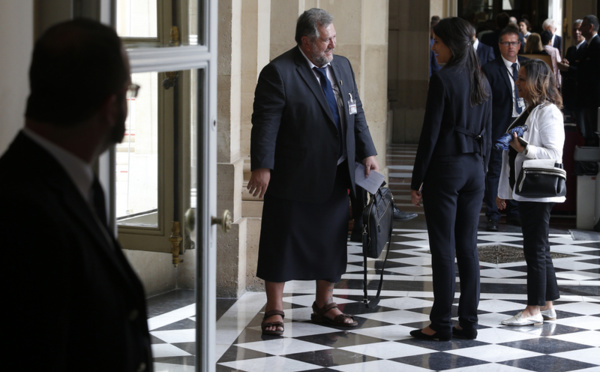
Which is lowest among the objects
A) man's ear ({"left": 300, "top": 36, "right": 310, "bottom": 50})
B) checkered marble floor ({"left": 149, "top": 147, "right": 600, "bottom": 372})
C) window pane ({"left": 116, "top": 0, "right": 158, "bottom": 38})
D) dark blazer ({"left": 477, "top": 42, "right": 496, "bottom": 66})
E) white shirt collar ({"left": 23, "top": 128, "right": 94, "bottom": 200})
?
checkered marble floor ({"left": 149, "top": 147, "right": 600, "bottom": 372})

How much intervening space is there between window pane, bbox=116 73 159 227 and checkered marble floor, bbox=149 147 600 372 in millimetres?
361

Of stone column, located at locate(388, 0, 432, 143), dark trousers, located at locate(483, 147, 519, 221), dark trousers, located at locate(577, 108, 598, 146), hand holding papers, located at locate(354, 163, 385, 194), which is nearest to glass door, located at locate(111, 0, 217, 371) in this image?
hand holding papers, located at locate(354, 163, 385, 194)

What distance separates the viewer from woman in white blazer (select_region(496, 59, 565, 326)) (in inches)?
223

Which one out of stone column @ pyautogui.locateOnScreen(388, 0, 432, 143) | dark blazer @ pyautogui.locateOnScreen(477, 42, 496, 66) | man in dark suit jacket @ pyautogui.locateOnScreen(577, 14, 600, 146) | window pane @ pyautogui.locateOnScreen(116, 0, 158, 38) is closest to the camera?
window pane @ pyautogui.locateOnScreen(116, 0, 158, 38)

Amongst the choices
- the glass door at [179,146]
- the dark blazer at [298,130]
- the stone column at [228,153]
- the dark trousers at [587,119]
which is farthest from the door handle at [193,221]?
the dark trousers at [587,119]

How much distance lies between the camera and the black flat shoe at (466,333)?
18.5 feet

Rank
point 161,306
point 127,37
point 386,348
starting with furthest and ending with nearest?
point 386,348 < point 161,306 < point 127,37

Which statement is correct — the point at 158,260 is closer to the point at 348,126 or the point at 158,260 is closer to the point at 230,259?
the point at 348,126

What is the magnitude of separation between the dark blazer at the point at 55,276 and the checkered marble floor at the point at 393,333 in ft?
5.28

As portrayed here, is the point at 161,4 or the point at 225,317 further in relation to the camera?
the point at 225,317

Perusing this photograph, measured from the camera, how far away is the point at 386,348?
5461 millimetres

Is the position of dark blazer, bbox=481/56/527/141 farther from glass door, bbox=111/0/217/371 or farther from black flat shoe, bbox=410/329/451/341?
glass door, bbox=111/0/217/371

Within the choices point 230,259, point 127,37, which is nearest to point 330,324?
point 230,259

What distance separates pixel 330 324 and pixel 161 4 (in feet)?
10.8
